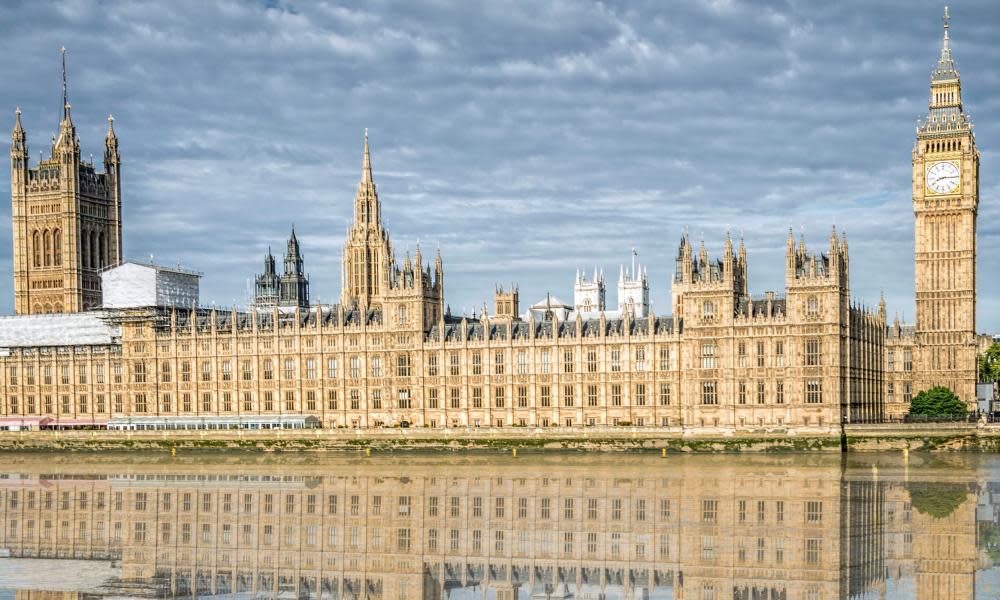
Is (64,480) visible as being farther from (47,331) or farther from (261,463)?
(47,331)

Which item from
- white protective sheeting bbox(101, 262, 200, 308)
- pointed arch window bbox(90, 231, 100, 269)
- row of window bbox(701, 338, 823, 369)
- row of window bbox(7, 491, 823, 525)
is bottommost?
row of window bbox(7, 491, 823, 525)

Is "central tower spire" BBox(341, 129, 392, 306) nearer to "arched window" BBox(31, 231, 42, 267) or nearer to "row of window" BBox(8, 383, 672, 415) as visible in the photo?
"row of window" BBox(8, 383, 672, 415)

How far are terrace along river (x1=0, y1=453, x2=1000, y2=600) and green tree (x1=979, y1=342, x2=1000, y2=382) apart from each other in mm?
51818

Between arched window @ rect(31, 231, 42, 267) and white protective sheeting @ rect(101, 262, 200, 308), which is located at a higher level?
arched window @ rect(31, 231, 42, 267)

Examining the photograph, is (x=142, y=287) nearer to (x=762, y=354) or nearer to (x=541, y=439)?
(x=541, y=439)

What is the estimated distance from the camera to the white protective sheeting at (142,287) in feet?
513

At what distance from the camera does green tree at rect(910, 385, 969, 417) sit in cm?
12044

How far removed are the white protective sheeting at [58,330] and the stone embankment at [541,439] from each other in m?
22.3

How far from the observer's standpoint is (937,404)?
121m

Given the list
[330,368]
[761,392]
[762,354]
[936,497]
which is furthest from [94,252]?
[936,497]

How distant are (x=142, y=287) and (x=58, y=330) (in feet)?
37.7

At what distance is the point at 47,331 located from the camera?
159 meters

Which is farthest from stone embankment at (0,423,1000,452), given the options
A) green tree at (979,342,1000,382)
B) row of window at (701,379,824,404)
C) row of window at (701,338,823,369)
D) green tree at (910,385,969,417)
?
green tree at (979,342,1000,382)

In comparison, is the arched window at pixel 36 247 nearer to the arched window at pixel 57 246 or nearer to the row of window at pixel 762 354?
the arched window at pixel 57 246
